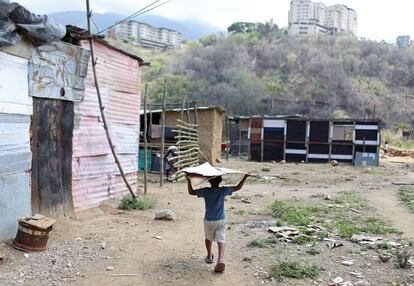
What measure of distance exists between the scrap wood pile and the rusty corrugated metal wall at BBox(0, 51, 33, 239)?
8227 millimetres

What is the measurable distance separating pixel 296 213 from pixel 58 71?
5507 millimetres

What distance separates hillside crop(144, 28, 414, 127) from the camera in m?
51.2

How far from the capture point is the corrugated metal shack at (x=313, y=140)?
26.0m

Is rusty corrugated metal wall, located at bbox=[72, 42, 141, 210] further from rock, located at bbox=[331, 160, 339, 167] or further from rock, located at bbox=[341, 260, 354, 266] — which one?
rock, located at bbox=[331, 160, 339, 167]

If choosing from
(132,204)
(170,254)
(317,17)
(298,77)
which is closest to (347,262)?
(170,254)

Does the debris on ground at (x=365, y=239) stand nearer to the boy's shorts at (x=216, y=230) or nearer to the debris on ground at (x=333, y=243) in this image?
the debris on ground at (x=333, y=243)

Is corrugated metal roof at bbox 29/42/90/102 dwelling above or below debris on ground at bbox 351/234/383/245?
above

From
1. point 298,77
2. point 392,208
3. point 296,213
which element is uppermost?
point 298,77

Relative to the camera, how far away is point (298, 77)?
58062 mm

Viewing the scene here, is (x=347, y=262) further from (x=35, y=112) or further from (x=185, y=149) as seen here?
(x=185, y=149)

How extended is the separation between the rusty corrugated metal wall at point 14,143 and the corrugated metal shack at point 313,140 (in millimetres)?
21646

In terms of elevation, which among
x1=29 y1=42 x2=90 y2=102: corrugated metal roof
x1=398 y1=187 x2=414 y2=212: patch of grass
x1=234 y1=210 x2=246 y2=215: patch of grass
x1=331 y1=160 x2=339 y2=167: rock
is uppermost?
x1=29 y1=42 x2=90 y2=102: corrugated metal roof

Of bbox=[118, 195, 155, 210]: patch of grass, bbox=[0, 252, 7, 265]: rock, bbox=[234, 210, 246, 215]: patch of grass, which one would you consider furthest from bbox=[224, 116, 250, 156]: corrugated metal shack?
bbox=[0, 252, 7, 265]: rock

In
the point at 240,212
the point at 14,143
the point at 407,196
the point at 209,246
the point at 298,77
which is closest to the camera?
the point at 209,246
